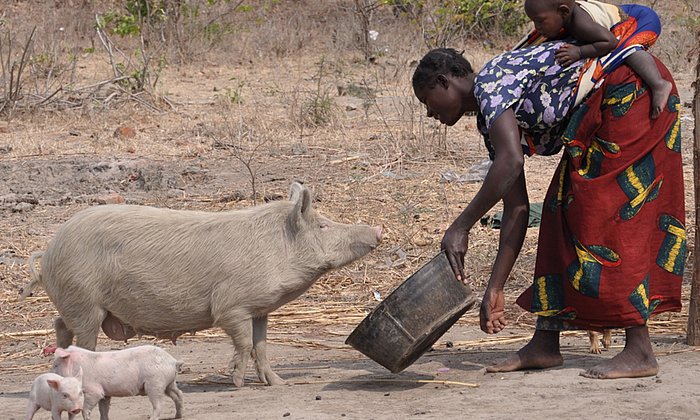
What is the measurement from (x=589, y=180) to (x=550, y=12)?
2.56ft

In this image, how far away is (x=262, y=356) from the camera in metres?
5.66

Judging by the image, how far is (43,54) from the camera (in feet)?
51.1

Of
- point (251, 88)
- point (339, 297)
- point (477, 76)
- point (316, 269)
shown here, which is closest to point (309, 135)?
point (251, 88)

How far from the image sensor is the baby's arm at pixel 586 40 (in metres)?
4.69

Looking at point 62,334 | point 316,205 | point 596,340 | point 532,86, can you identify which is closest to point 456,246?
point 532,86

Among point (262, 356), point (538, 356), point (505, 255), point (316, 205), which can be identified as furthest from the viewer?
point (316, 205)

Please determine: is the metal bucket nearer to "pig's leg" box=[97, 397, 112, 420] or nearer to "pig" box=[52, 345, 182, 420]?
"pig" box=[52, 345, 182, 420]

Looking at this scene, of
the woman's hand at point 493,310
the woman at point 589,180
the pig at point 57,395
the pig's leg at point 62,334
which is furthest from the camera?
the pig's leg at point 62,334

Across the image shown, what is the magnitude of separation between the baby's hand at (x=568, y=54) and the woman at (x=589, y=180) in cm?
5

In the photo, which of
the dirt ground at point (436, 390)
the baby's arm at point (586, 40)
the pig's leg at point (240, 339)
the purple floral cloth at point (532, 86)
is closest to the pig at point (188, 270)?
the pig's leg at point (240, 339)

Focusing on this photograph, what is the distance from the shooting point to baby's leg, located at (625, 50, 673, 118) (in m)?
4.74

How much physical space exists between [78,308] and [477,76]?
239 cm

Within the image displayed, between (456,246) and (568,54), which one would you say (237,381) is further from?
(568,54)

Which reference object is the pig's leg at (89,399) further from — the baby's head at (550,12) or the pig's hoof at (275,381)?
the baby's head at (550,12)
